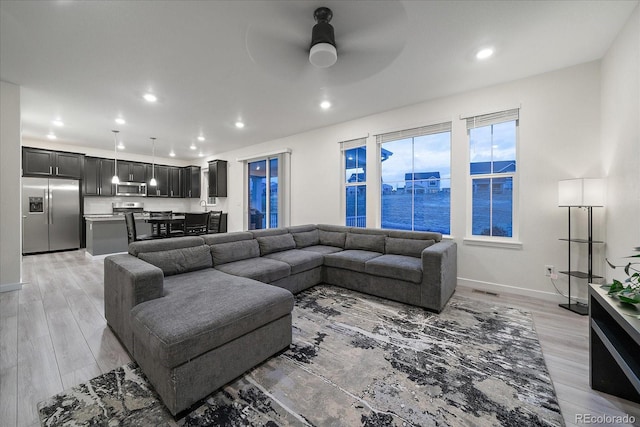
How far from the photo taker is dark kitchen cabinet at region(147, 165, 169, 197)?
7.68 metres

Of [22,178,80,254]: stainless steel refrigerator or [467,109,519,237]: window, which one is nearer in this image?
[467,109,519,237]: window

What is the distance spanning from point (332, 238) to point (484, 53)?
310 cm

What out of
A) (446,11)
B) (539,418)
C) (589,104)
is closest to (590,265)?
(589,104)

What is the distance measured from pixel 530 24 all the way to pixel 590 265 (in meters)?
2.46

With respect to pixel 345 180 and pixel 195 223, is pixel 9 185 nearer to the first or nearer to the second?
pixel 195 223

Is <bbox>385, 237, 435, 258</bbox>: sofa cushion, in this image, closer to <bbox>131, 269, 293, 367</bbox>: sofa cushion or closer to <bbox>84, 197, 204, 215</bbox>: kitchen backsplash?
<bbox>131, 269, 293, 367</bbox>: sofa cushion

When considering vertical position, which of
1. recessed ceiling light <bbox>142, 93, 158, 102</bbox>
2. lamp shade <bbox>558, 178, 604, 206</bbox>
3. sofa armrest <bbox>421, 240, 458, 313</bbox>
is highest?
recessed ceiling light <bbox>142, 93, 158, 102</bbox>

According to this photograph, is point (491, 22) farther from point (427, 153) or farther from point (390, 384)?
point (390, 384)

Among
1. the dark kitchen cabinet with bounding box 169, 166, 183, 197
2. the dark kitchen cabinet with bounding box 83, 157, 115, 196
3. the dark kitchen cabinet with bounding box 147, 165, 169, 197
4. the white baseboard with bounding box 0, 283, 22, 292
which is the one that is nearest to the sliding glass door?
the dark kitchen cabinet with bounding box 169, 166, 183, 197

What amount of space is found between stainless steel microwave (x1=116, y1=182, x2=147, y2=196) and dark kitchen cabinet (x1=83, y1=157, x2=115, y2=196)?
7.4 inches

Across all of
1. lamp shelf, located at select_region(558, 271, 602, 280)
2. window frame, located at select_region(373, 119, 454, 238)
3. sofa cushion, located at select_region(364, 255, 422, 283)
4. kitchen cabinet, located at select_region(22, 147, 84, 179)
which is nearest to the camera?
lamp shelf, located at select_region(558, 271, 602, 280)

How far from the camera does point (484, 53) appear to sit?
2.57 meters

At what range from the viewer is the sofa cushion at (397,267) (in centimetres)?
280

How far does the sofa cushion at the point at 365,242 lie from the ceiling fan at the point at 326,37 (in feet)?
7.87
